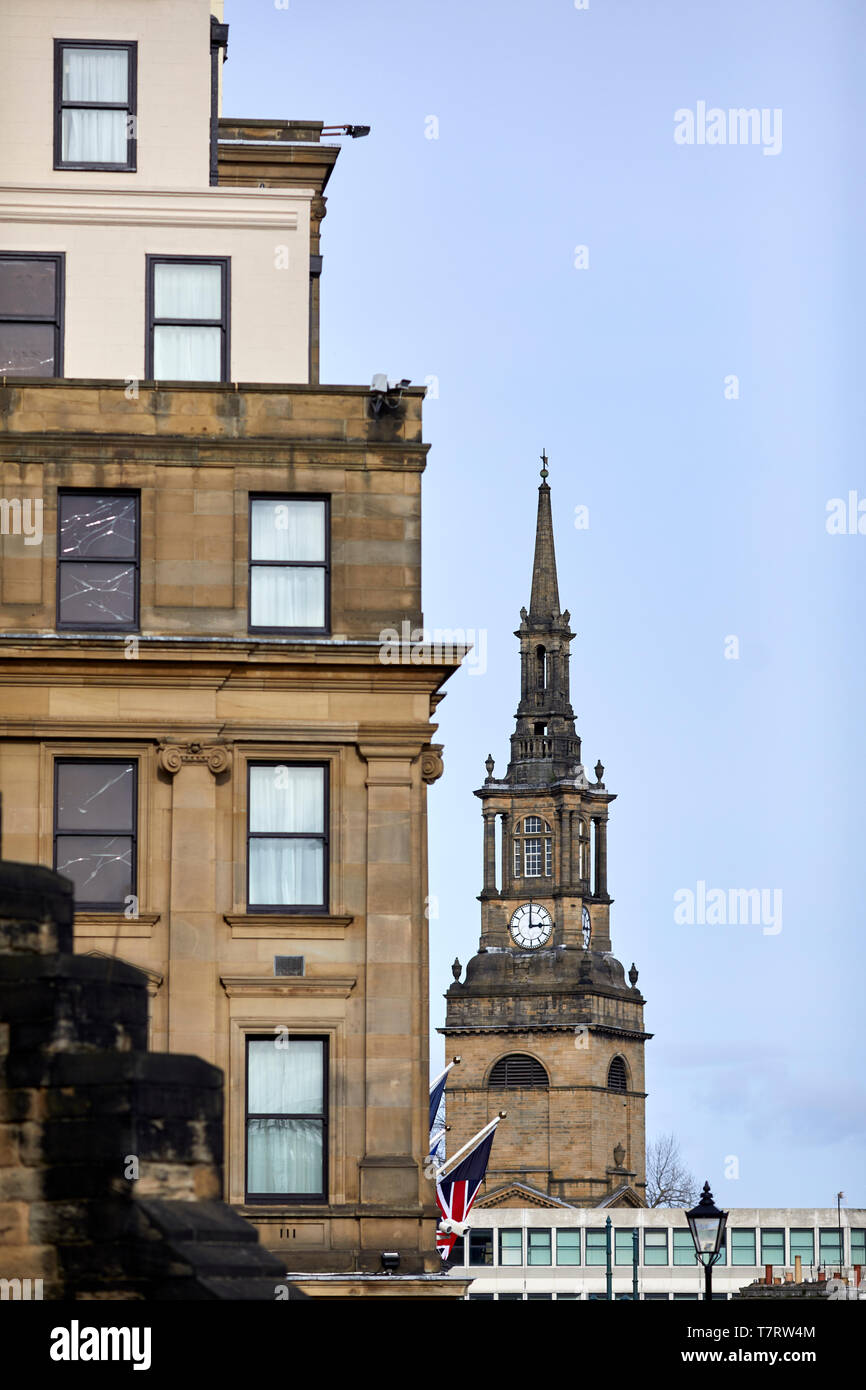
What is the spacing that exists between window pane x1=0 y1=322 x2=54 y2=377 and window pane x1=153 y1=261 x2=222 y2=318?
6.19 ft

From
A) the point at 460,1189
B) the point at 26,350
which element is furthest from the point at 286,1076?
the point at 460,1189

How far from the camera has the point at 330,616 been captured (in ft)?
136

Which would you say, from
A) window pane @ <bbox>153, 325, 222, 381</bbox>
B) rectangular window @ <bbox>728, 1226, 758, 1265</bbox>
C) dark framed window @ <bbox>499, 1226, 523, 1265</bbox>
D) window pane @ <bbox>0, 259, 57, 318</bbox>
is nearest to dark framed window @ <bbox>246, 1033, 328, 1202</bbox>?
window pane @ <bbox>153, 325, 222, 381</bbox>

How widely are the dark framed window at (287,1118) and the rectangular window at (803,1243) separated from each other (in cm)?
10268

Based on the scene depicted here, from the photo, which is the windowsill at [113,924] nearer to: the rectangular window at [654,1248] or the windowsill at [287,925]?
the windowsill at [287,925]

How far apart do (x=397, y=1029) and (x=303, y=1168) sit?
7.98 feet

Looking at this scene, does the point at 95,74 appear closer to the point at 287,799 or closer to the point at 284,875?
the point at 287,799

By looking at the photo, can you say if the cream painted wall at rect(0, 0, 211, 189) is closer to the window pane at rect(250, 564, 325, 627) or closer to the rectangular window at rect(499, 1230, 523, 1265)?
the window pane at rect(250, 564, 325, 627)

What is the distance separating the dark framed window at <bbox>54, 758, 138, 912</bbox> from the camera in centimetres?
3975

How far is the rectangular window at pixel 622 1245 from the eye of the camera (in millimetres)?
149125

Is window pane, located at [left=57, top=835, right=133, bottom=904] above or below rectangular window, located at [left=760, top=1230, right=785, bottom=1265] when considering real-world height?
above

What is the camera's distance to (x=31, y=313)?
4312cm
